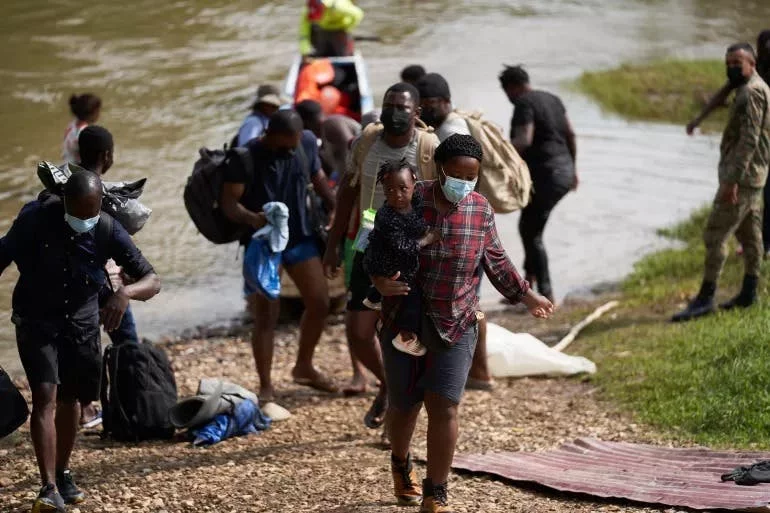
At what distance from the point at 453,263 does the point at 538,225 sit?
5178mm

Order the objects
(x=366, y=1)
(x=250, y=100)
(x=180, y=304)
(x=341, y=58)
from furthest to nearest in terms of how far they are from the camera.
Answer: (x=366, y=1) → (x=250, y=100) → (x=341, y=58) → (x=180, y=304)

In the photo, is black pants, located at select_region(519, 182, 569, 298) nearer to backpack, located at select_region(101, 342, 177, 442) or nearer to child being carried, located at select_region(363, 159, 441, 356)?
backpack, located at select_region(101, 342, 177, 442)

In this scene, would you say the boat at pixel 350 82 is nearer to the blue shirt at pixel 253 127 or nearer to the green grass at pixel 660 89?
the blue shirt at pixel 253 127

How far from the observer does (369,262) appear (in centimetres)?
566

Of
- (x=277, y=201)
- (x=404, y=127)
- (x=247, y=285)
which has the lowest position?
(x=247, y=285)

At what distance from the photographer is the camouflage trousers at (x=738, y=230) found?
30.1 feet

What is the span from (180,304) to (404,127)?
550 centimetres

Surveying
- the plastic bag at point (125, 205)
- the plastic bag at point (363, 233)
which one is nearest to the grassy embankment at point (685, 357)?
the plastic bag at point (363, 233)

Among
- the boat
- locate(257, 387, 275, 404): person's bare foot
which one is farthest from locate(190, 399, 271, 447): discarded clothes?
the boat

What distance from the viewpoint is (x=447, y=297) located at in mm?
5672

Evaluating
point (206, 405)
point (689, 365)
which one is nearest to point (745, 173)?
point (689, 365)

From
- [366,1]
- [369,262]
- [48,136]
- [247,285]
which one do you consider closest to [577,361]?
[247,285]

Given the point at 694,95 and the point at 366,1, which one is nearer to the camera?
the point at 694,95

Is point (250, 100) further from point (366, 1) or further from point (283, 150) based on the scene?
point (283, 150)
